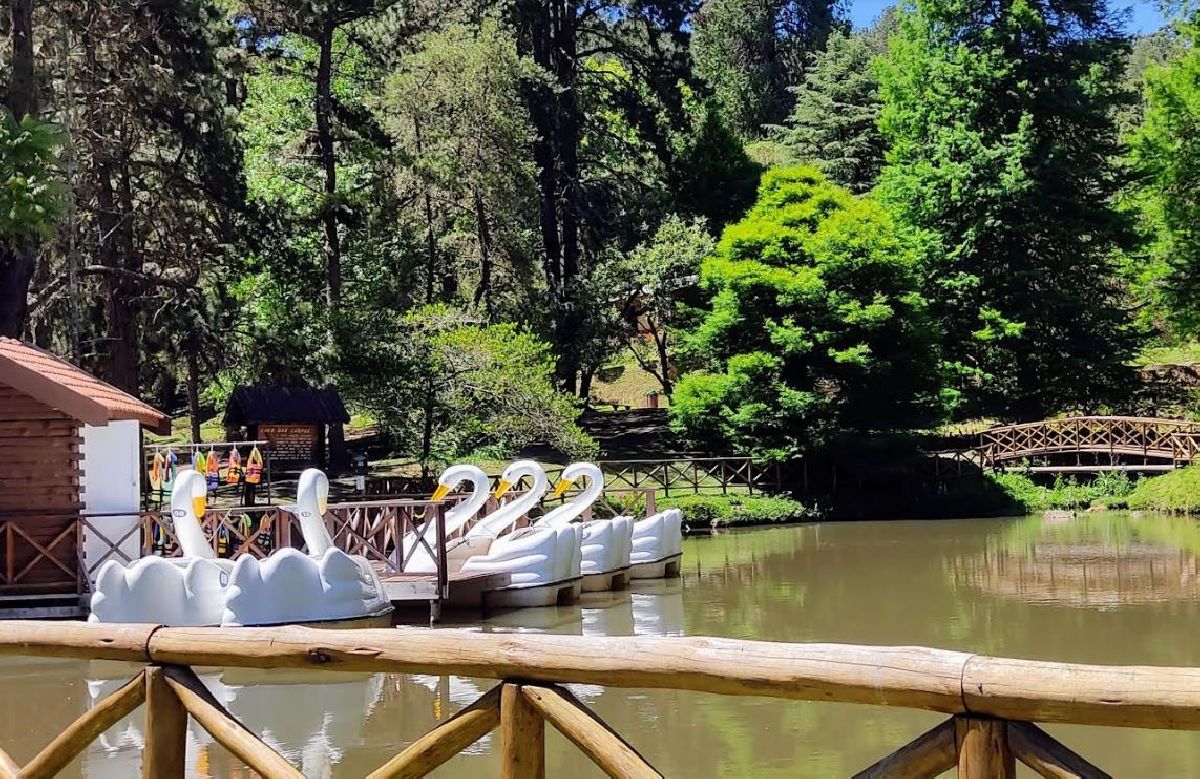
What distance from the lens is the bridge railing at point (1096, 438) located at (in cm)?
3244

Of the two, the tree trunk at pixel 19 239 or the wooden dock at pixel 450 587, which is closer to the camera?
the wooden dock at pixel 450 587

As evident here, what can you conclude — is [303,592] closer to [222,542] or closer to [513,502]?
[222,542]

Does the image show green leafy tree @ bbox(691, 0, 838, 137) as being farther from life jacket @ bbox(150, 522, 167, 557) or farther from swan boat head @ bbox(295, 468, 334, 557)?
swan boat head @ bbox(295, 468, 334, 557)

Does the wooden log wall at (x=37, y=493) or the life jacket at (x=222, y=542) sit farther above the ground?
the wooden log wall at (x=37, y=493)

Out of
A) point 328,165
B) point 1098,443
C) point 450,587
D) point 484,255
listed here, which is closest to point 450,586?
point 450,587

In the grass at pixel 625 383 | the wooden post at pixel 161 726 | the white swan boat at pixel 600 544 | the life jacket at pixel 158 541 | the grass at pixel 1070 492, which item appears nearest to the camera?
the wooden post at pixel 161 726

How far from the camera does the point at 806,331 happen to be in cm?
3288

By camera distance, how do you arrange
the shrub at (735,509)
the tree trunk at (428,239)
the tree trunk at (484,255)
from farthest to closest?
the tree trunk at (484,255) → the tree trunk at (428,239) → the shrub at (735,509)

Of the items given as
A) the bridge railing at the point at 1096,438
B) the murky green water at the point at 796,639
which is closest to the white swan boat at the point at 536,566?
the murky green water at the point at 796,639

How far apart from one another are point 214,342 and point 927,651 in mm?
26660

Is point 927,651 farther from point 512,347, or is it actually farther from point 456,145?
point 456,145

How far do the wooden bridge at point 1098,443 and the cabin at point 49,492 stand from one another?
24.4 meters

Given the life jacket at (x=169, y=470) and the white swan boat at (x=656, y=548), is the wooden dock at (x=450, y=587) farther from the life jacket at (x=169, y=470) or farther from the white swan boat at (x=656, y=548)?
the life jacket at (x=169, y=470)

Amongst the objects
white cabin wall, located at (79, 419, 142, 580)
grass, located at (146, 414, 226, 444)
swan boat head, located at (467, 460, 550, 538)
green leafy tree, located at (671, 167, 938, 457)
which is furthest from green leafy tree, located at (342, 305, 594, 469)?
white cabin wall, located at (79, 419, 142, 580)
